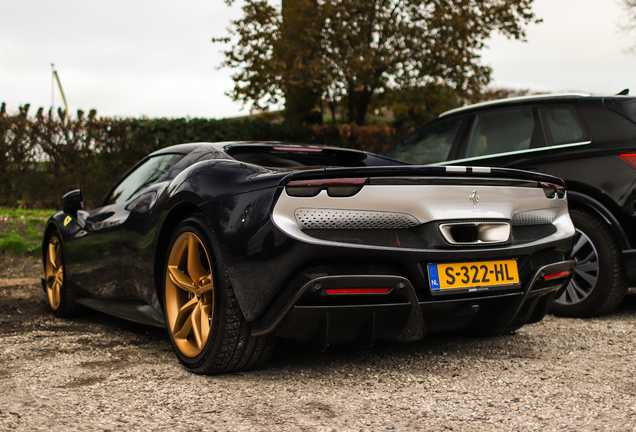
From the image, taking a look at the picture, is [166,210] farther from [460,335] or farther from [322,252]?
[460,335]

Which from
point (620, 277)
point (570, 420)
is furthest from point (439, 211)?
point (620, 277)

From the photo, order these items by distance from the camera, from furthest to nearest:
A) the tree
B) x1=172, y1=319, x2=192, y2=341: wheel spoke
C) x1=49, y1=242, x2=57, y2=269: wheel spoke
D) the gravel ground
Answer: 1. the tree
2. x1=49, y1=242, x2=57, y2=269: wheel spoke
3. x1=172, y1=319, x2=192, y2=341: wheel spoke
4. the gravel ground

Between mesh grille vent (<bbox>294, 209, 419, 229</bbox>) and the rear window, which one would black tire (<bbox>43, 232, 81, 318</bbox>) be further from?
mesh grille vent (<bbox>294, 209, 419, 229</bbox>)

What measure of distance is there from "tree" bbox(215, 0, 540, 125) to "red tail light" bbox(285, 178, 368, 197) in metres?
12.3

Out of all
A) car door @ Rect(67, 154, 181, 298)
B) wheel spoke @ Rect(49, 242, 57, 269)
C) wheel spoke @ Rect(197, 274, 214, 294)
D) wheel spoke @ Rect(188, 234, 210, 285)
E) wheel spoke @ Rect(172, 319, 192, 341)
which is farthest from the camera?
wheel spoke @ Rect(49, 242, 57, 269)

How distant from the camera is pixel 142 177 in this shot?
3.99 m

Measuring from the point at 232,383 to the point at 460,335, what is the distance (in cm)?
168

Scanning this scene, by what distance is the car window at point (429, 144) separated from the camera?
528 cm

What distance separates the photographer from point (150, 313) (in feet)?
10.8

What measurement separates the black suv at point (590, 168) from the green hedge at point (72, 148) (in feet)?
27.3

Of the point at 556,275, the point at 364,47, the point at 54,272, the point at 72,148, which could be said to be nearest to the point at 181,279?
the point at 556,275

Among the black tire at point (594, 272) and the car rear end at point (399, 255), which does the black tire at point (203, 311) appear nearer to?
the car rear end at point (399, 255)

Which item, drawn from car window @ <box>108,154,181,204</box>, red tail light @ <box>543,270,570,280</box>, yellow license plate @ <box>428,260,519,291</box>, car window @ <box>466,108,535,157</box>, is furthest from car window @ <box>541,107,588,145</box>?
car window @ <box>108,154,181,204</box>

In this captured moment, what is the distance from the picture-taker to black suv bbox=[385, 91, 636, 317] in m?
4.01
